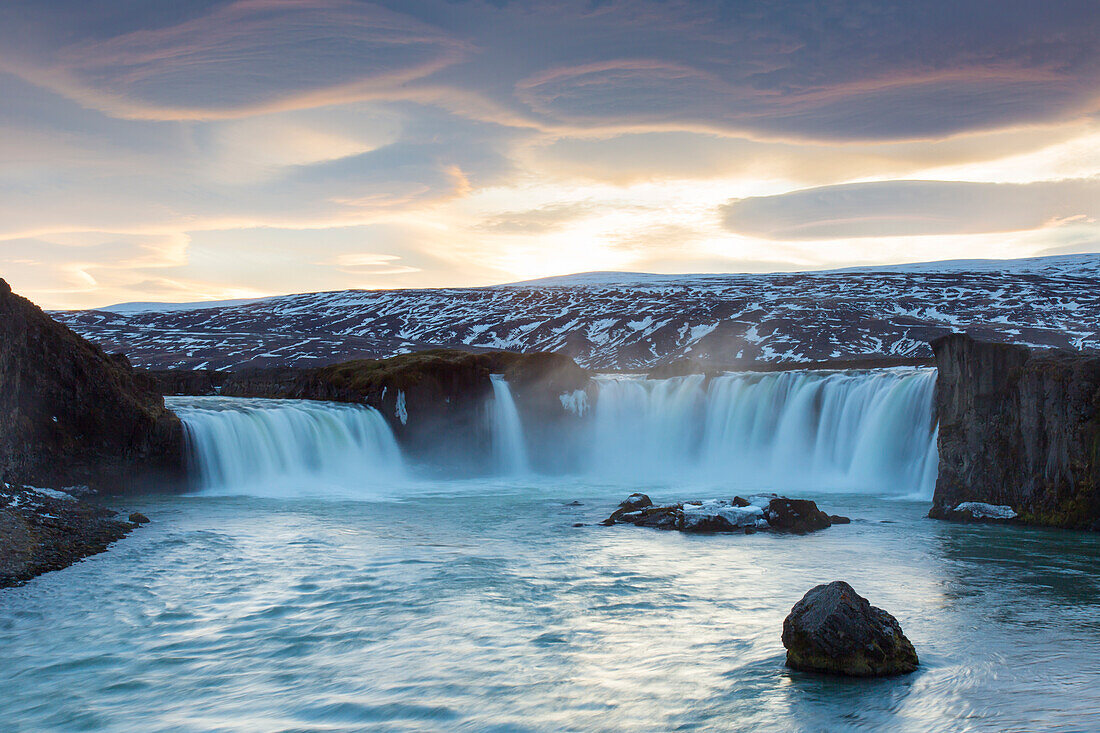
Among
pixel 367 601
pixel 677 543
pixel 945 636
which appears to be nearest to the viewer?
pixel 945 636

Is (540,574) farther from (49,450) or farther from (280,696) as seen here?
(49,450)

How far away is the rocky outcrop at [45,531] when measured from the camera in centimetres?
1429

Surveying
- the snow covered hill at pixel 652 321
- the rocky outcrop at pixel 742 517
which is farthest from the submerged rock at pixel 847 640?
the snow covered hill at pixel 652 321

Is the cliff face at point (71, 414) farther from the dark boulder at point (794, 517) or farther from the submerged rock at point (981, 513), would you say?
the submerged rock at point (981, 513)

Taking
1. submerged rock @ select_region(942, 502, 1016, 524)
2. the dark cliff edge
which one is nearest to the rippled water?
submerged rock @ select_region(942, 502, 1016, 524)

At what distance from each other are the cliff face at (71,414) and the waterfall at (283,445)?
60.2 inches

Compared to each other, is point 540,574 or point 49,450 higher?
point 49,450

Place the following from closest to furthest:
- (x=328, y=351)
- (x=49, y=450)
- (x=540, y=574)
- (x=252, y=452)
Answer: (x=540, y=574) < (x=49, y=450) < (x=252, y=452) < (x=328, y=351)

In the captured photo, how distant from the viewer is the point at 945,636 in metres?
10.8

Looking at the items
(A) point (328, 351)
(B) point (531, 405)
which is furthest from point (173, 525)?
(A) point (328, 351)

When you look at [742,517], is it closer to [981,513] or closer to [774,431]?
[981,513]

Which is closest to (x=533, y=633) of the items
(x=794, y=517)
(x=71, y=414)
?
(x=794, y=517)

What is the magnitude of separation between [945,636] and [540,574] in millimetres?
7352

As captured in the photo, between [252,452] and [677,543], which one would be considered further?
[252,452]
